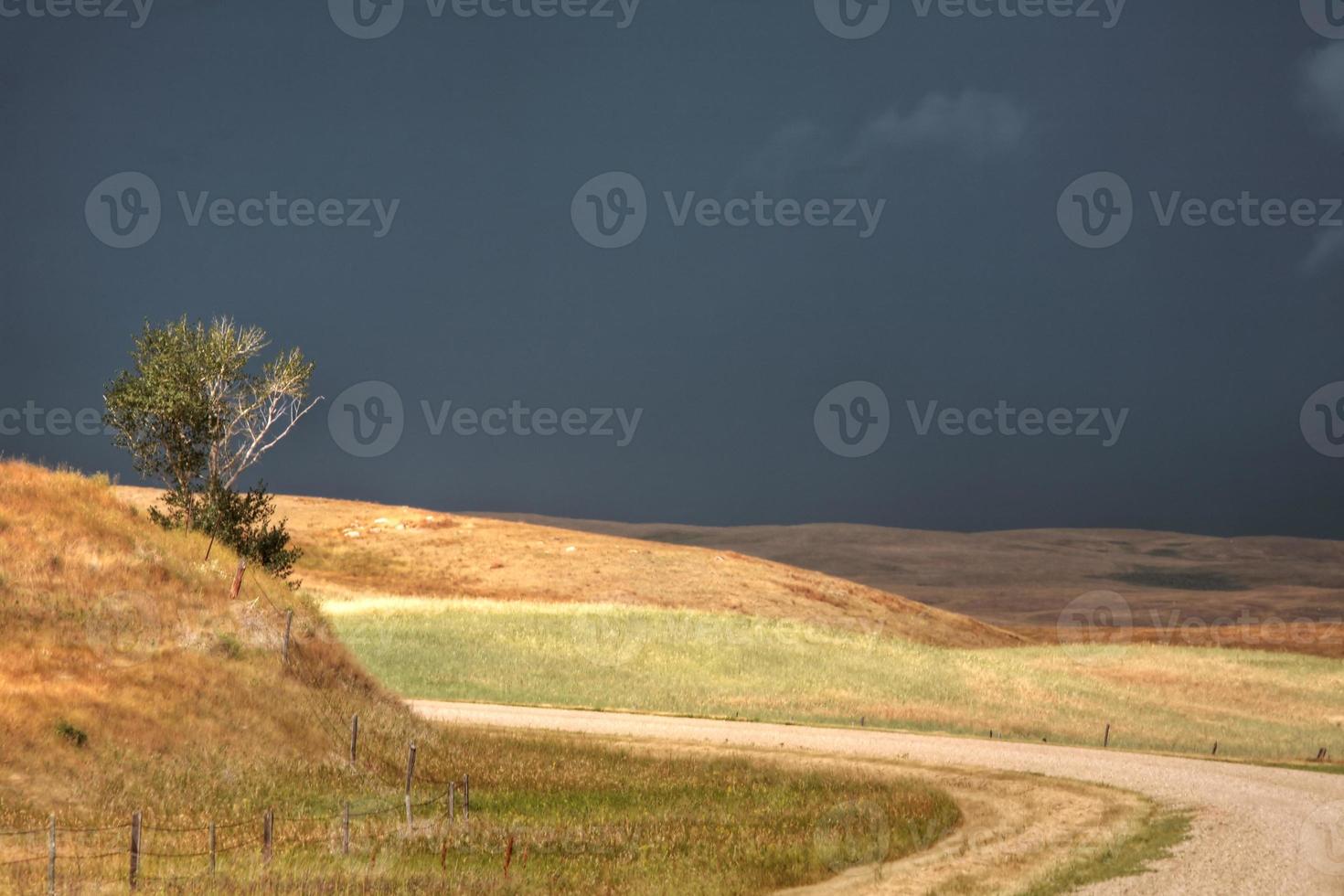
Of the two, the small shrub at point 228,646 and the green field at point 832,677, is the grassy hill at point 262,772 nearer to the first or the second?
the small shrub at point 228,646

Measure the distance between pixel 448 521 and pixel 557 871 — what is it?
3440 inches

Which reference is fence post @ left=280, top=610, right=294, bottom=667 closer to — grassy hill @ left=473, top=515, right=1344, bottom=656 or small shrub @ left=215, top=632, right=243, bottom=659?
→ small shrub @ left=215, top=632, right=243, bottom=659

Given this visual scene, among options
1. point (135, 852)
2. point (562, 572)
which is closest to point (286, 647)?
point (135, 852)

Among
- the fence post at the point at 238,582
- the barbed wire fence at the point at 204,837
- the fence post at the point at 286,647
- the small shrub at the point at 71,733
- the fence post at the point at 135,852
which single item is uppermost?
the fence post at the point at 238,582

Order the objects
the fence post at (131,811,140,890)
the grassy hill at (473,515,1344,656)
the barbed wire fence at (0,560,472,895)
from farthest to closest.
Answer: the grassy hill at (473,515,1344,656)
the barbed wire fence at (0,560,472,895)
the fence post at (131,811,140,890)

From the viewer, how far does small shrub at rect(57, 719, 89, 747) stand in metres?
25.4

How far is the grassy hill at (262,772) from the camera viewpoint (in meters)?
20.6

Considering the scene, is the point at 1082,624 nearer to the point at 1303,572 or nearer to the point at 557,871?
the point at 1303,572

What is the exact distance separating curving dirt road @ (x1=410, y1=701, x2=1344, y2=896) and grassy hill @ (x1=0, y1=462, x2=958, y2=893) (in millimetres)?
5051

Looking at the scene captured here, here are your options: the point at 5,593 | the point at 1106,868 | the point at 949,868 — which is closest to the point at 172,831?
the point at 5,593

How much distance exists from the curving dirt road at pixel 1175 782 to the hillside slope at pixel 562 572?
3764 centimetres

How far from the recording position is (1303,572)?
604ft

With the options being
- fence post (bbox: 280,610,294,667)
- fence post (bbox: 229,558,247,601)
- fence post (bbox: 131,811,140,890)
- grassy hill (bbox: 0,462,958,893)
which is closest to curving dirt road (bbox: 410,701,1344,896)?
grassy hill (bbox: 0,462,958,893)

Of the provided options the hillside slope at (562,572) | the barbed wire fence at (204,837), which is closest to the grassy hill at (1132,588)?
the hillside slope at (562,572)
